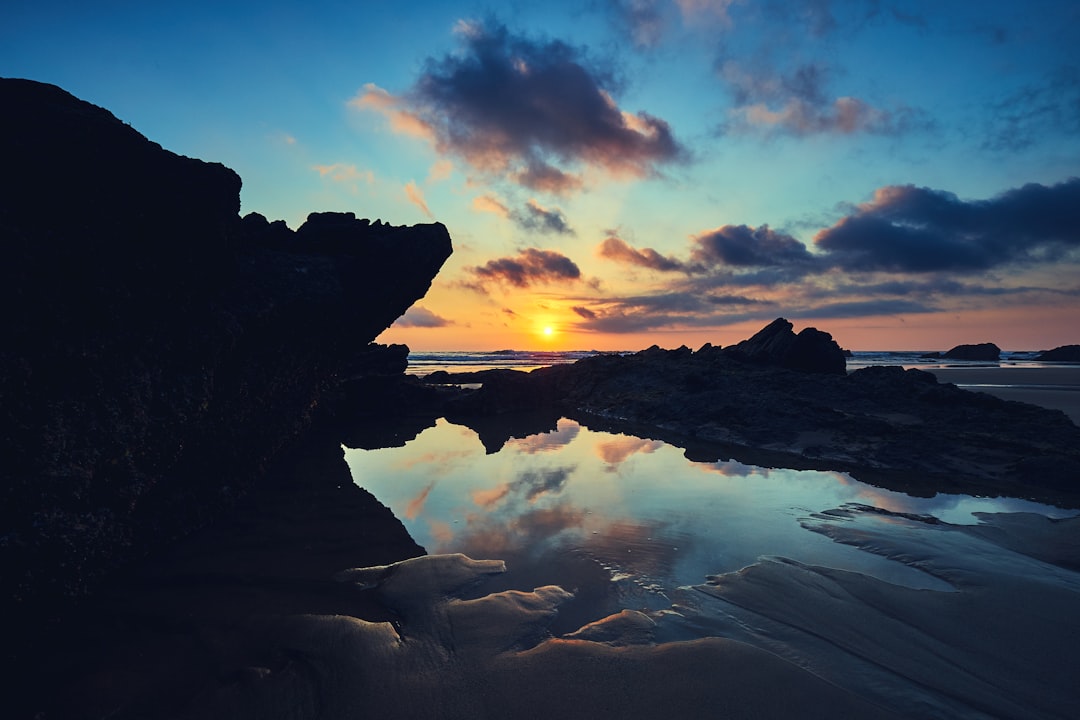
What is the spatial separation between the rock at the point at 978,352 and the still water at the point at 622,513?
311 ft

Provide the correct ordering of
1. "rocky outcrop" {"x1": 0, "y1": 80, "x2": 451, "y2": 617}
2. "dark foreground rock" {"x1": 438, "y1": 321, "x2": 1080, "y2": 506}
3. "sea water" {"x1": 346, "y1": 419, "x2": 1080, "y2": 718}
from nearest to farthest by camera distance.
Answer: "sea water" {"x1": 346, "y1": 419, "x2": 1080, "y2": 718}, "rocky outcrop" {"x1": 0, "y1": 80, "x2": 451, "y2": 617}, "dark foreground rock" {"x1": 438, "y1": 321, "x2": 1080, "y2": 506}

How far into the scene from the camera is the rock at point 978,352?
256ft

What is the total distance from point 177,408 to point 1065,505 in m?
12.3

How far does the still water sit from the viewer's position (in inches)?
190

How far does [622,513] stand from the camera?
6.79m

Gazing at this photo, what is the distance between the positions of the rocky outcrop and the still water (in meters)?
2.88

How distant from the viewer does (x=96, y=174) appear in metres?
4.57

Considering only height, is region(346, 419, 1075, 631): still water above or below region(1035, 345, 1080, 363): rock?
below

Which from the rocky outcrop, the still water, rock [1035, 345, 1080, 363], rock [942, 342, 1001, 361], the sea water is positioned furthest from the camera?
rock [942, 342, 1001, 361]

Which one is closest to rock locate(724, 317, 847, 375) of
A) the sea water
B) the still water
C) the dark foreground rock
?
the dark foreground rock

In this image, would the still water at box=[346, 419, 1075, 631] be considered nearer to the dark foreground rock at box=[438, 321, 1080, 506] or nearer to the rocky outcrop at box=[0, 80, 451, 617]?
the dark foreground rock at box=[438, 321, 1080, 506]

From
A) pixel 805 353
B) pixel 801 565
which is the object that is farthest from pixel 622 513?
pixel 805 353

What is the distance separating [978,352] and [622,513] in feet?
339

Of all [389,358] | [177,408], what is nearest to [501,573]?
[177,408]
